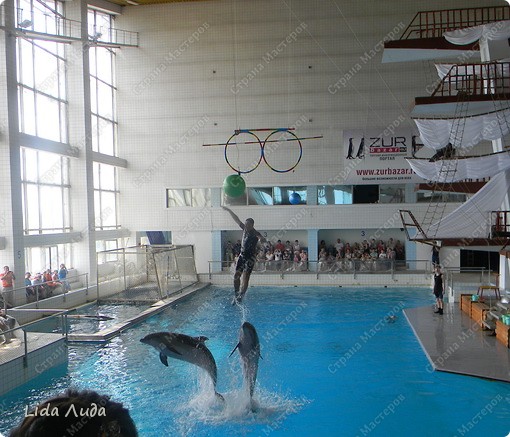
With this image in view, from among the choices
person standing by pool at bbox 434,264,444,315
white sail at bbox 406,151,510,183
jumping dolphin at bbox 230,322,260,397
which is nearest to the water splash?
jumping dolphin at bbox 230,322,260,397

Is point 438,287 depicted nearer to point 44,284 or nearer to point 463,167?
point 463,167

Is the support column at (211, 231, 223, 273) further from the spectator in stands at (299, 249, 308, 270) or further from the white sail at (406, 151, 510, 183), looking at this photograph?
the white sail at (406, 151, 510, 183)

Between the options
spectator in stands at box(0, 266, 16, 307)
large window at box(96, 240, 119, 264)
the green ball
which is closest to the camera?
the green ball

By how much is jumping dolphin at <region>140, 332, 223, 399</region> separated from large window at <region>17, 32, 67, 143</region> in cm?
1244

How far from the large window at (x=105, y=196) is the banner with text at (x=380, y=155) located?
11449 millimetres

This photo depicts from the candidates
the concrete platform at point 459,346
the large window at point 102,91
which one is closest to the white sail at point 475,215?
the concrete platform at point 459,346

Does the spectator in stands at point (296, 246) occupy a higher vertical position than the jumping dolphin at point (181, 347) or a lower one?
higher

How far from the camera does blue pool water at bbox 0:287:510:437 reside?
720 centimetres

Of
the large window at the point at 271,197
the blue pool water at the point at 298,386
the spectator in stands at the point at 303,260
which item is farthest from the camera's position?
the large window at the point at 271,197

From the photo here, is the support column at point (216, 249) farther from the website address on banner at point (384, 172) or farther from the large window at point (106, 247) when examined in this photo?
the website address on banner at point (384, 172)

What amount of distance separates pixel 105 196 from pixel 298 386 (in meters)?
17.0

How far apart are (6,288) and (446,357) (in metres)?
12.2

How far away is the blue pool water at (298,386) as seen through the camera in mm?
7199

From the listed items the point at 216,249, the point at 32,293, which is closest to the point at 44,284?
the point at 32,293
